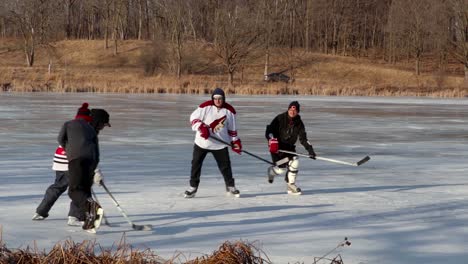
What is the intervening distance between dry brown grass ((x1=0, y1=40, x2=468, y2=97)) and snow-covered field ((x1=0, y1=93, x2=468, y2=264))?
63.3 feet

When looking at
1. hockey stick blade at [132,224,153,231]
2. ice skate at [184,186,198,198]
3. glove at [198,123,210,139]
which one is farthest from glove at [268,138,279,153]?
hockey stick blade at [132,224,153,231]

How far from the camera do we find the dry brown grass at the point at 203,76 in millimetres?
35188

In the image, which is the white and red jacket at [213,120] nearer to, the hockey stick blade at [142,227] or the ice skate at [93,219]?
the hockey stick blade at [142,227]

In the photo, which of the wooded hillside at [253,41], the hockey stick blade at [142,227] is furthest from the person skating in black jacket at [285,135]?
the wooded hillside at [253,41]

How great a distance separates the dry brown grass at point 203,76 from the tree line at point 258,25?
1.28 m

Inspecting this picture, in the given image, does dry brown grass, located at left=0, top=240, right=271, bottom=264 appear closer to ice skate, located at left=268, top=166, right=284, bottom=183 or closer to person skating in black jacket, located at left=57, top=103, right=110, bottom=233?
person skating in black jacket, located at left=57, top=103, right=110, bottom=233

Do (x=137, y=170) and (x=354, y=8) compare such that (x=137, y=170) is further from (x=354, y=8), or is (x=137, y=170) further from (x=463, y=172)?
(x=354, y=8)

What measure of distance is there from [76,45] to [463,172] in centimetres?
5188

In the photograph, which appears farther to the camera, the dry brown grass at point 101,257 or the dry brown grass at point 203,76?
the dry brown grass at point 203,76

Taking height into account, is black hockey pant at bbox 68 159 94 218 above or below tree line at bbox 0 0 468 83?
below

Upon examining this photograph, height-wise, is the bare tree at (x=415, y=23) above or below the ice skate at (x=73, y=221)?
above

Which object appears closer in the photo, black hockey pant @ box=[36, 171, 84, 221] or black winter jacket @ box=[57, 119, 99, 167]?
black winter jacket @ box=[57, 119, 99, 167]

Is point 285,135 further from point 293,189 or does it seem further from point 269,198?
point 269,198

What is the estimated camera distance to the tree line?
48594 millimetres
